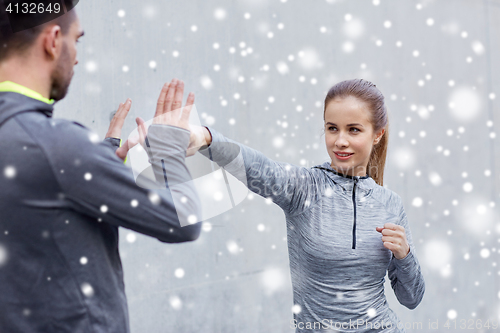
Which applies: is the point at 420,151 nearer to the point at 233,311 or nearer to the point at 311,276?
the point at 233,311

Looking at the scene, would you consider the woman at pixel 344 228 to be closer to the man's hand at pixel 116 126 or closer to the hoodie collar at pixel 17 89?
the man's hand at pixel 116 126

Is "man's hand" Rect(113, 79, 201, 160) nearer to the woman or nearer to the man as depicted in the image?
the man

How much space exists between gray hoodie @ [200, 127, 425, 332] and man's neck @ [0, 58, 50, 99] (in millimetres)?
601

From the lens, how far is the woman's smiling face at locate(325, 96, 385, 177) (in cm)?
124

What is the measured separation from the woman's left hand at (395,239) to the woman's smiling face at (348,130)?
0.23 meters

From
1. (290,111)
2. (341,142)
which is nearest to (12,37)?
(341,142)

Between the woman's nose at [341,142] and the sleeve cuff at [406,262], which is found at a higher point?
the woman's nose at [341,142]

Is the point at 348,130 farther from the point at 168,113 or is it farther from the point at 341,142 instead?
the point at 168,113

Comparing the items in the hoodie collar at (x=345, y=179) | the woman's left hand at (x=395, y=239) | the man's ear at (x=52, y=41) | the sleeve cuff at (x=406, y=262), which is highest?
the man's ear at (x=52, y=41)

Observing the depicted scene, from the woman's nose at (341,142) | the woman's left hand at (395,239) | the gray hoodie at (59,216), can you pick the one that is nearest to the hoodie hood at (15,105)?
the gray hoodie at (59,216)

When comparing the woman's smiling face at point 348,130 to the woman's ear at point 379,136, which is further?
the woman's ear at point 379,136

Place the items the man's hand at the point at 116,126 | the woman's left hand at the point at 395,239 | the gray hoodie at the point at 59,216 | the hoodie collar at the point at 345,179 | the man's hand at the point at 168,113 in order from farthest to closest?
the hoodie collar at the point at 345,179 < the woman's left hand at the point at 395,239 < the man's hand at the point at 116,126 < the man's hand at the point at 168,113 < the gray hoodie at the point at 59,216

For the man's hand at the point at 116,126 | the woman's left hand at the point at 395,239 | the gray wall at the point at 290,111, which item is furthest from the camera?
the gray wall at the point at 290,111

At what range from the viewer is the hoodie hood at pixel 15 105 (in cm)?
67
